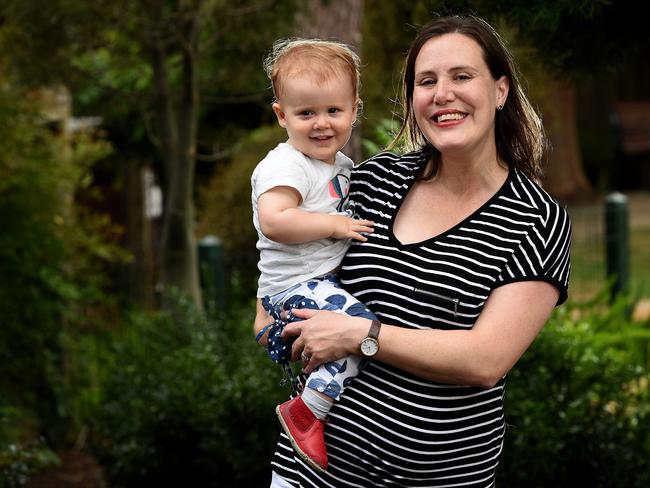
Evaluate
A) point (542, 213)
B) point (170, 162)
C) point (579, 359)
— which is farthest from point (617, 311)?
point (542, 213)

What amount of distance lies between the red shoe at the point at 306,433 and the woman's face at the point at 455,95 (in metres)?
0.71

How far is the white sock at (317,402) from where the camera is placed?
2.60 meters

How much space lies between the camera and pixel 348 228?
2.65 meters

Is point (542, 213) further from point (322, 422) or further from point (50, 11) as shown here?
point (50, 11)

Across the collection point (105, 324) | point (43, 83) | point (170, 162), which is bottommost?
point (105, 324)

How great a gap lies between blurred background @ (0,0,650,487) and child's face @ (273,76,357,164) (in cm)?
39

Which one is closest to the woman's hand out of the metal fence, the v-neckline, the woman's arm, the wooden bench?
the woman's arm

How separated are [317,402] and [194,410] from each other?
2384mm

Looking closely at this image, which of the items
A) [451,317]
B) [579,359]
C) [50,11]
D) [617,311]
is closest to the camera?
[451,317]

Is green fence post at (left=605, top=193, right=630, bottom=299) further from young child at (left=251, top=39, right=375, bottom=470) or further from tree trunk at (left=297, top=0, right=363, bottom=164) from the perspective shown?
young child at (left=251, top=39, right=375, bottom=470)

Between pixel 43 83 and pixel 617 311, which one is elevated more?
pixel 43 83

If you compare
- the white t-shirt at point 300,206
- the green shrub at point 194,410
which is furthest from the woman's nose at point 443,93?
the green shrub at point 194,410

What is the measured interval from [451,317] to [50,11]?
439cm

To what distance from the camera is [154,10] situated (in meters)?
6.52
